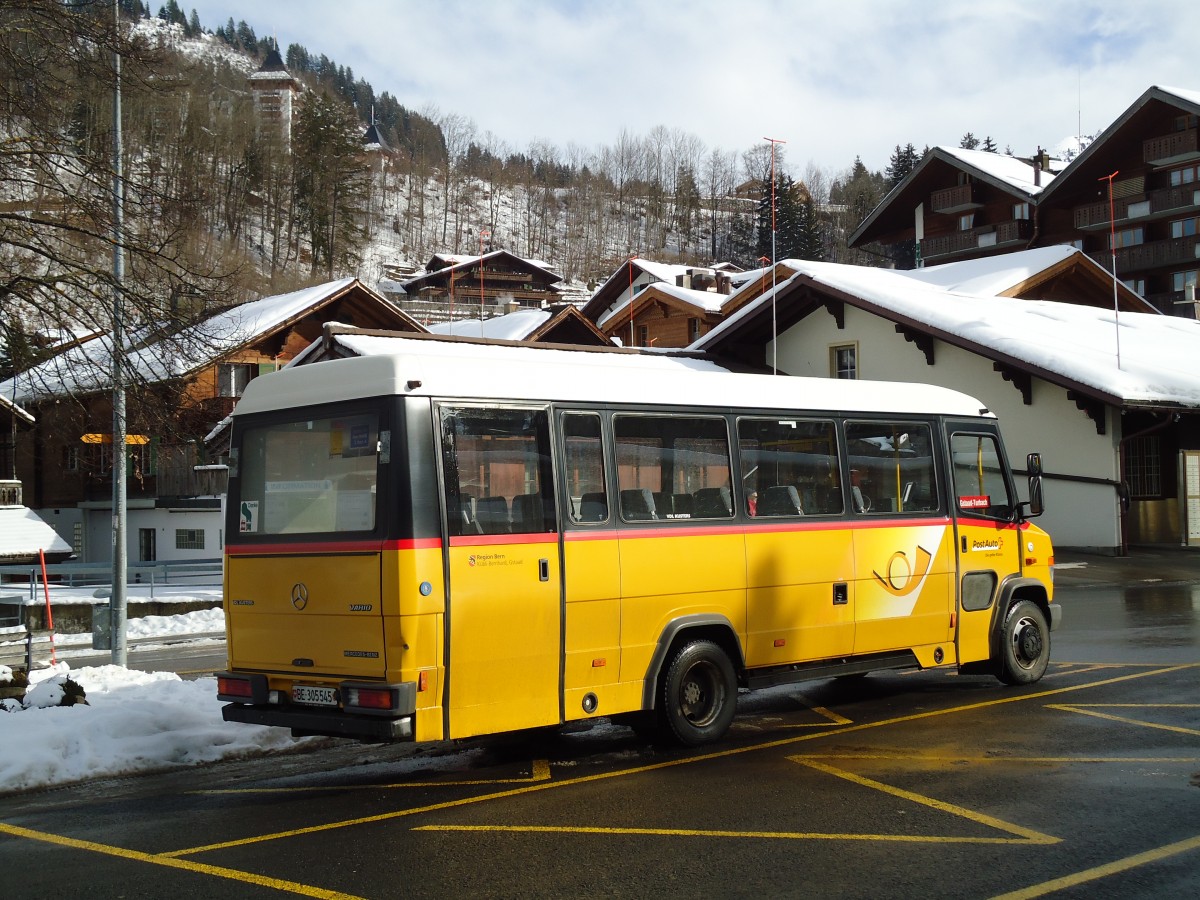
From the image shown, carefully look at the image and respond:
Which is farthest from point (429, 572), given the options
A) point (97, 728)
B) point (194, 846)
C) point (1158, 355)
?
point (1158, 355)

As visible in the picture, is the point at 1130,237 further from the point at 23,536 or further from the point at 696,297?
the point at 23,536

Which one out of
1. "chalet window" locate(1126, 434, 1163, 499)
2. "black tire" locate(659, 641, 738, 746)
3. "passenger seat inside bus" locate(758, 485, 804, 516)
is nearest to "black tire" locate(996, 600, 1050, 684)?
"passenger seat inside bus" locate(758, 485, 804, 516)

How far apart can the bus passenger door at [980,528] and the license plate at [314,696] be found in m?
6.04

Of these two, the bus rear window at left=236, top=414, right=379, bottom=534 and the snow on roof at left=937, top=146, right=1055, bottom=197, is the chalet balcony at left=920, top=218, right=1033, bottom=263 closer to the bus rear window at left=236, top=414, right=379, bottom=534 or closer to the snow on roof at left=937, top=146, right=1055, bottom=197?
the snow on roof at left=937, top=146, right=1055, bottom=197

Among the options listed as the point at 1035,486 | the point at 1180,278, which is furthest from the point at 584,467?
the point at 1180,278

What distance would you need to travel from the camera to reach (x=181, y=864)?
639cm

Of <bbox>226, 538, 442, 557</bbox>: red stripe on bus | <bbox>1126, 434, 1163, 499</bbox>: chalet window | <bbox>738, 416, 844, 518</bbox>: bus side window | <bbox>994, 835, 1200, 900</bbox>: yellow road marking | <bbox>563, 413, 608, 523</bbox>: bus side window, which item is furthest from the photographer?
<bbox>1126, 434, 1163, 499</bbox>: chalet window

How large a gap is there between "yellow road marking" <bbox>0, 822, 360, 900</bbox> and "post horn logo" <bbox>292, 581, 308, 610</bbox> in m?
1.91

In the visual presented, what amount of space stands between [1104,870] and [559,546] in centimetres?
398

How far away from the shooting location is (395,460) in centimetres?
768

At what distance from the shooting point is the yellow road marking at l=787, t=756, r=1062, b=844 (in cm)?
639

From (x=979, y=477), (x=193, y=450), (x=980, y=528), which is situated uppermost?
(x=193, y=450)

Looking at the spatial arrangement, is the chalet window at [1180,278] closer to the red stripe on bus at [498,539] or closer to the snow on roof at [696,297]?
the snow on roof at [696,297]

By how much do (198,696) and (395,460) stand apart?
462 centimetres
